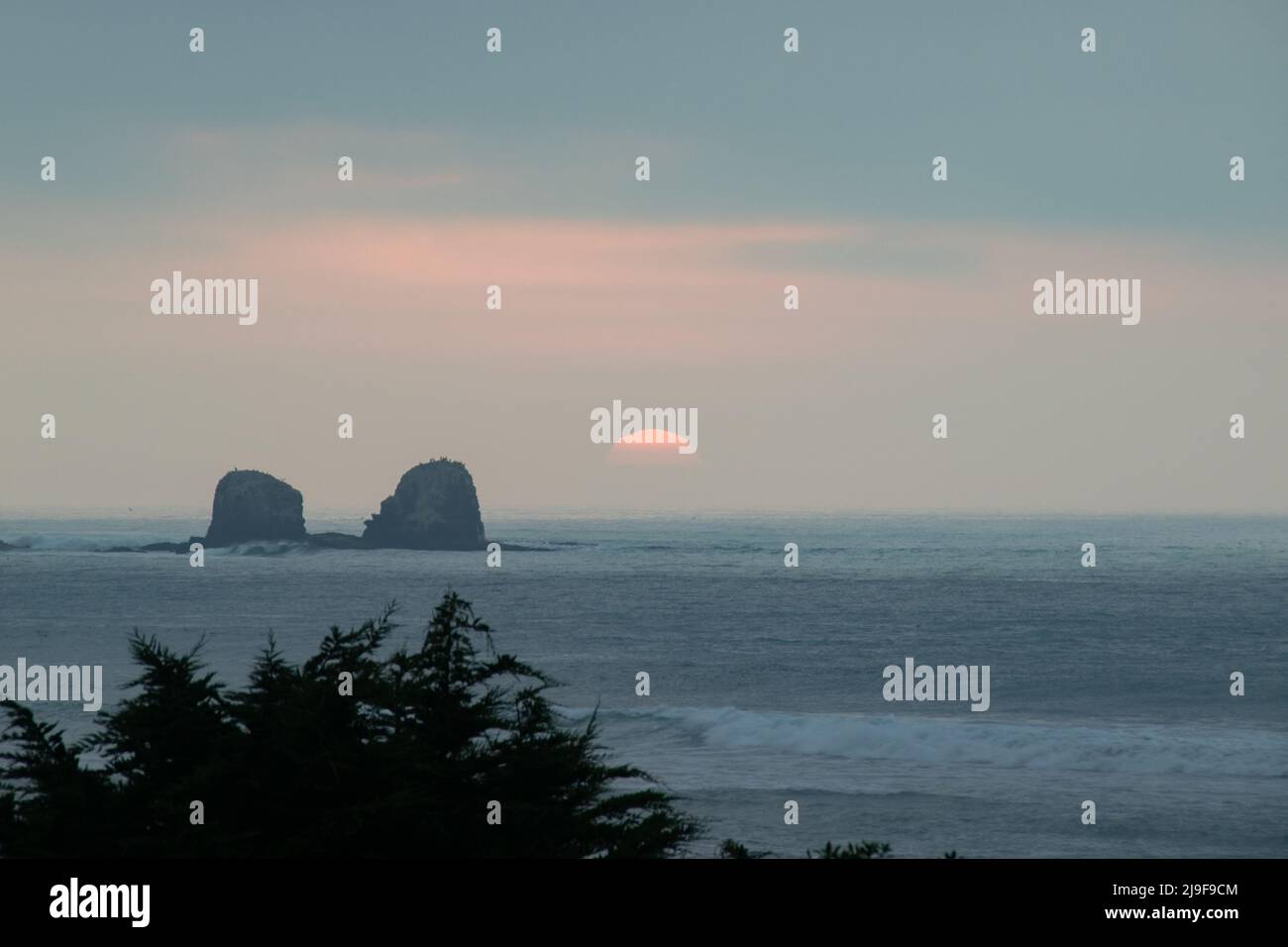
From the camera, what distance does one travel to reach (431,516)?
14138 cm

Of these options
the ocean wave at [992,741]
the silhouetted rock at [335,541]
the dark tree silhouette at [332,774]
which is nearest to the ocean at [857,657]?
the ocean wave at [992,741]

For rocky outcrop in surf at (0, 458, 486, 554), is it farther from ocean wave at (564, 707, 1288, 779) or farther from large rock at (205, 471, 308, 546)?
ocean wave at (564, 707, 1288, 779)

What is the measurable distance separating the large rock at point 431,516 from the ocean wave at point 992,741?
96580 millimetres

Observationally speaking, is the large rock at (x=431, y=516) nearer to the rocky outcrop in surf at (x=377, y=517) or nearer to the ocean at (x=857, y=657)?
the rocky outcrop in surf at (x=377, y=517)

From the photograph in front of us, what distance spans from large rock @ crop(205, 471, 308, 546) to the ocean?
3924 millimetres

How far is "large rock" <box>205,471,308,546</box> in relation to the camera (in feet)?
466

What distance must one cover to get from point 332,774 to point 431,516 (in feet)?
433

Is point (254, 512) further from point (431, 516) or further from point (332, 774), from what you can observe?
point (332, 774)

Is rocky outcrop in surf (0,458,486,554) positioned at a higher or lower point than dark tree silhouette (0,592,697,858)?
higher

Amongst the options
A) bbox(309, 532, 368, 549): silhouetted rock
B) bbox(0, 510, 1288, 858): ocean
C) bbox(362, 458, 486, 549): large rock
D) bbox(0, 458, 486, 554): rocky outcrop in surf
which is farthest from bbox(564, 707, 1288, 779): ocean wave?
bbox(309, 532, 368, 549): silhouetted rock

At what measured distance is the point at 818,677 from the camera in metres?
58.2

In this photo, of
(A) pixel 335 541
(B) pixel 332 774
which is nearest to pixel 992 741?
(B) pixel 332 774
